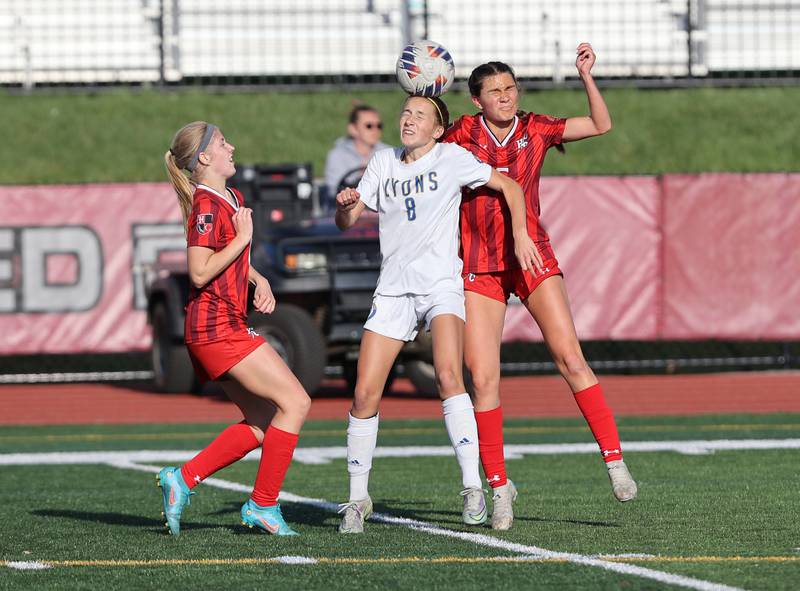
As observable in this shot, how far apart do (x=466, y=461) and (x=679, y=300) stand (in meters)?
10.2

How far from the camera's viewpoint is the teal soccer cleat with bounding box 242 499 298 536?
7.25 meters

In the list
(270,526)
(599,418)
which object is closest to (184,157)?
(270,526)

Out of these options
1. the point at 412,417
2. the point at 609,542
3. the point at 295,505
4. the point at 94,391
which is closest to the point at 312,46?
the point at 94,391

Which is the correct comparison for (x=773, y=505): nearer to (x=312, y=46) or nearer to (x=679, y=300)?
(x=679, y=300)

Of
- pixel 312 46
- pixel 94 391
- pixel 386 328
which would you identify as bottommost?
pixel 94 391

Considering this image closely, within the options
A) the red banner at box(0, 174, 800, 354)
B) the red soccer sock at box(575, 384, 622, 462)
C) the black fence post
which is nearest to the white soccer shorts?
the red soccer sock at box(575, 384, 622, 462)

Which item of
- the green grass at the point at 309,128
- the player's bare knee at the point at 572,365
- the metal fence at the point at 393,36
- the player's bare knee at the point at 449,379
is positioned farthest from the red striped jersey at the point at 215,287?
the metal fence at the point at 393,36

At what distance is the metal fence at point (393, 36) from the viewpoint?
72.9 ft

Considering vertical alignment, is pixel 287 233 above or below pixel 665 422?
above

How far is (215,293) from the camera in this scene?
7223mm

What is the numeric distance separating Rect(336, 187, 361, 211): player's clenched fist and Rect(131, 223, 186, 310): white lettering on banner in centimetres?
993

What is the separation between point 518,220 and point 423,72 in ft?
2.83

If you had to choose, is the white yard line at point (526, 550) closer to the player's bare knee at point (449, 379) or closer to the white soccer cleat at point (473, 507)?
the white soccer cleat at point (473, 507)

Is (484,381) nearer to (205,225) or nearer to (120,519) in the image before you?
(205,225)
